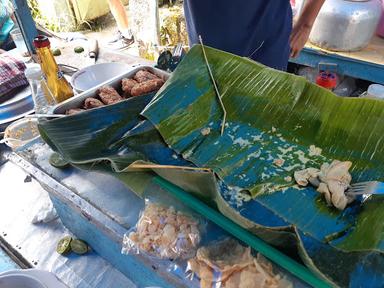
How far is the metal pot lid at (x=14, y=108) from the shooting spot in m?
1.68

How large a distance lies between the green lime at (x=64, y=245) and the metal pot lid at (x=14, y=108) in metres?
0.79

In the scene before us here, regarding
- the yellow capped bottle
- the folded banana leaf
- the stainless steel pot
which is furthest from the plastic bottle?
the stainless steel pot

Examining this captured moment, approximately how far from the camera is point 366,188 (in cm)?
84

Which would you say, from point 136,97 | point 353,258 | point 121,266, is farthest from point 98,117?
point 353,258

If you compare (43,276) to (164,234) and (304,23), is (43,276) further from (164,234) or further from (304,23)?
(304,23)

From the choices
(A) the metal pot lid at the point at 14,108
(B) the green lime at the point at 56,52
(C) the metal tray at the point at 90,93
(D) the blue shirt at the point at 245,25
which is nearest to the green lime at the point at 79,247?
(C) the metal tray at the point at 90,93

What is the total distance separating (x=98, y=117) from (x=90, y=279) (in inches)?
21.4

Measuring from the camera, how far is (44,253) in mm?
1196

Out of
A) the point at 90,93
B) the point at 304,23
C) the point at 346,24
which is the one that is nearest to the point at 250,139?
the point at 90,93

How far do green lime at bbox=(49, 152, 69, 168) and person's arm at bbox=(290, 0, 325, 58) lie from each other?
147 centimetres

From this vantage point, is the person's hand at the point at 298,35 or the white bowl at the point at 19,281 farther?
the person's hand at the point at 298,35

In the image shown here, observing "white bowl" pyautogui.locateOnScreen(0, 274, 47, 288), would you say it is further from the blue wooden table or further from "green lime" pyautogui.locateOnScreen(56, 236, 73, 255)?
the blue wooden table

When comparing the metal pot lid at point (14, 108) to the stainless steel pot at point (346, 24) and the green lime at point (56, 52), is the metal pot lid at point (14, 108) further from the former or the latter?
the stainless steel pot at point (346, 24)

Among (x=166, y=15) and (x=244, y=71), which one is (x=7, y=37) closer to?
(x=166, y=15)
